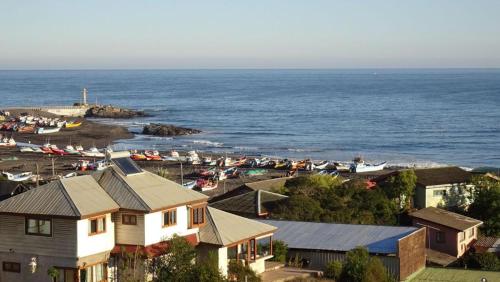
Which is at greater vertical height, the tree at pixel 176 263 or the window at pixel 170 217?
the window at pixel 170 217

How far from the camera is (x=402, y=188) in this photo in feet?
128

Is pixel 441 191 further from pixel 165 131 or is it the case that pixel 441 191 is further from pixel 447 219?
pixel 165 131

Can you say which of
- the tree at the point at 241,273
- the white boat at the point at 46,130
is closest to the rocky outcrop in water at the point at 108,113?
the white boat at the point at 46,130

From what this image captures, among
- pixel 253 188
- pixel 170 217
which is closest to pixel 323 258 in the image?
pixel 170 217

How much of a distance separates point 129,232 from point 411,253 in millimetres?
9812

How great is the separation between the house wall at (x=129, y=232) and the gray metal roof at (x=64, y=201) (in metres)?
0.40

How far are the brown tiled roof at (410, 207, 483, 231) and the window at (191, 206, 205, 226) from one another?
13454 millimetres

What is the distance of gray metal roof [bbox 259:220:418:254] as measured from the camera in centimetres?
2605

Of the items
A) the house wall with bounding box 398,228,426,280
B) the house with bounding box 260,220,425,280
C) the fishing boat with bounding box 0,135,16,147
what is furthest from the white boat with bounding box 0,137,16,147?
the house wall with bounding box 398,228,426,280

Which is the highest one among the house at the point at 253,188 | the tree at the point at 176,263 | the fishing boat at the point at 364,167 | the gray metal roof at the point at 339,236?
the tree at the point at 176,263

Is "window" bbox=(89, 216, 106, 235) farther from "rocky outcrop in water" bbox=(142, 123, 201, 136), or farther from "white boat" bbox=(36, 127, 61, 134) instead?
"rocky outcrop in water" bbox=(142, 123, 201, 136)

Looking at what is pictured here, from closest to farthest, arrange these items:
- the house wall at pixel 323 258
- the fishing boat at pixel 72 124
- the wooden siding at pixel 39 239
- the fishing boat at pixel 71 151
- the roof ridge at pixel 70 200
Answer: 1. the roof ridge at pixel 70 200
2. the wooden siding at pixel 39 239
3. the house wall at pixel 323 258
4. the fishing boat at pixel 71 151
5. the fishing boat at pixel 72 124

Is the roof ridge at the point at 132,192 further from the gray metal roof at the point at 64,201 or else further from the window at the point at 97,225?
the window at the point at 97,225

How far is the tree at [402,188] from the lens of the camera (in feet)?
127
